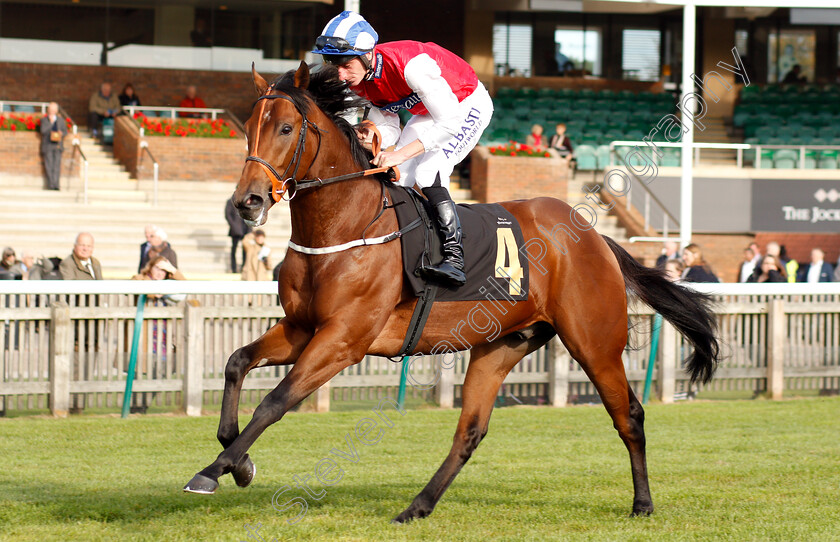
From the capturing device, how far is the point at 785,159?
17922 millimetres

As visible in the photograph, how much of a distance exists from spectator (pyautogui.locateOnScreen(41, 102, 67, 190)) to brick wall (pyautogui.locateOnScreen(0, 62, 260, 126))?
446 cm

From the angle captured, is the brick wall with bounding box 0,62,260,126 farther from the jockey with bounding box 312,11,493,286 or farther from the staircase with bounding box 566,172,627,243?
the jockey with bounding box 312,11,493,286

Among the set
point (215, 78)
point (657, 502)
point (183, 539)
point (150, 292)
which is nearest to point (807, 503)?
point (657, 502)

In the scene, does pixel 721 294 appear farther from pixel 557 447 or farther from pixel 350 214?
pixel 350 214

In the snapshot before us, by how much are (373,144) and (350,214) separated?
0.45 meters

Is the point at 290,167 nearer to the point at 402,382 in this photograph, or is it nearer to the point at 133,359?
the point at 133,359

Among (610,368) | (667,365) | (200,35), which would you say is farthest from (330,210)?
(200,35)

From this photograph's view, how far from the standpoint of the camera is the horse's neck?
428 centimetres

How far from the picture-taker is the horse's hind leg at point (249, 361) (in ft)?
13.6

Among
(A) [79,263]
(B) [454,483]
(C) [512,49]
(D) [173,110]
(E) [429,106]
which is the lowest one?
(B) [454,483]

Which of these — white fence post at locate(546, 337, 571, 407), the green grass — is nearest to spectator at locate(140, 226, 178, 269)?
the green grass

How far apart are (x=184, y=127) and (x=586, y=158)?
7.15m

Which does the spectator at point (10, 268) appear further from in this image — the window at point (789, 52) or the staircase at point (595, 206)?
the window at point (789, 52)

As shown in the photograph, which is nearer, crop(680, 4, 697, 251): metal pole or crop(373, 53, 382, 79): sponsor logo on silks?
crop(373, 53, 382, 79): sponsor logo on silks
